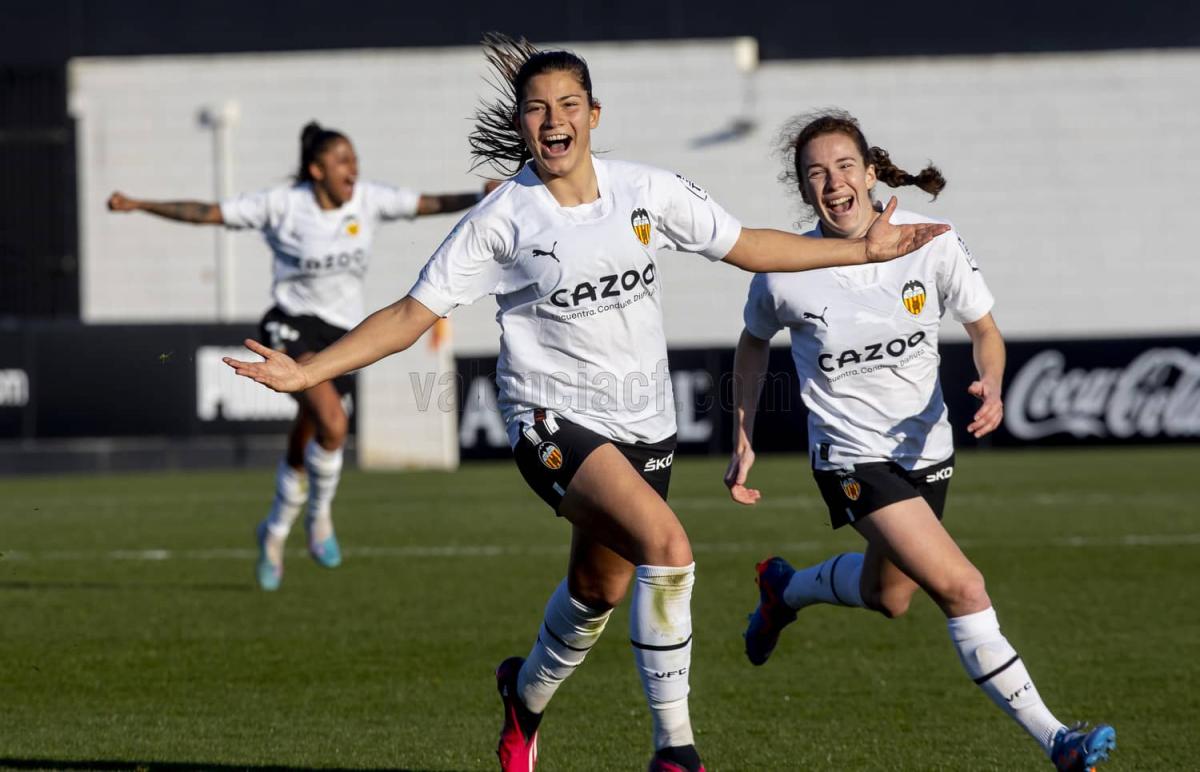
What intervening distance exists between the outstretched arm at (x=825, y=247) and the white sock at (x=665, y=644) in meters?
1.01

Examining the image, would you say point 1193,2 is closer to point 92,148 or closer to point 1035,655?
point 92,148

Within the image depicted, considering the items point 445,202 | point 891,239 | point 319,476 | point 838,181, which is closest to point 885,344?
point 838,181

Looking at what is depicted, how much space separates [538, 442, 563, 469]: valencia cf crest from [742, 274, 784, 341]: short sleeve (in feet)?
3.81

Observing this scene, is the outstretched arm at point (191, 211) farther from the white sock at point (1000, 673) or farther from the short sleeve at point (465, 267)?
the white sock at point (1000, 673)

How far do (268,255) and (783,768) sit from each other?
23805 mm

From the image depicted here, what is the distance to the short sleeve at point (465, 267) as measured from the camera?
4961 millimetres

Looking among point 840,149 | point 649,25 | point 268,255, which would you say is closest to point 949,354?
point 649,25

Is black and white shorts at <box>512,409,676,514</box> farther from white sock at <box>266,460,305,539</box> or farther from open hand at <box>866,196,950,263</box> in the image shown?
white sock at <box>266,460,305,539</box>

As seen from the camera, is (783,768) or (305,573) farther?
(305,573)

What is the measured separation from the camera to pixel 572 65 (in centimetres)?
514

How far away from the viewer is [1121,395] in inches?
859

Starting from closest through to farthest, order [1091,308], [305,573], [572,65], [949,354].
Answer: [572,65], [305,573], [949,354], [1091,308]

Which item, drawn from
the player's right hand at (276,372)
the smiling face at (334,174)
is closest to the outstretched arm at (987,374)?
the player's right hand at (276,372)

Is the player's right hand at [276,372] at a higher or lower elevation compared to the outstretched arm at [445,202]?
higher
